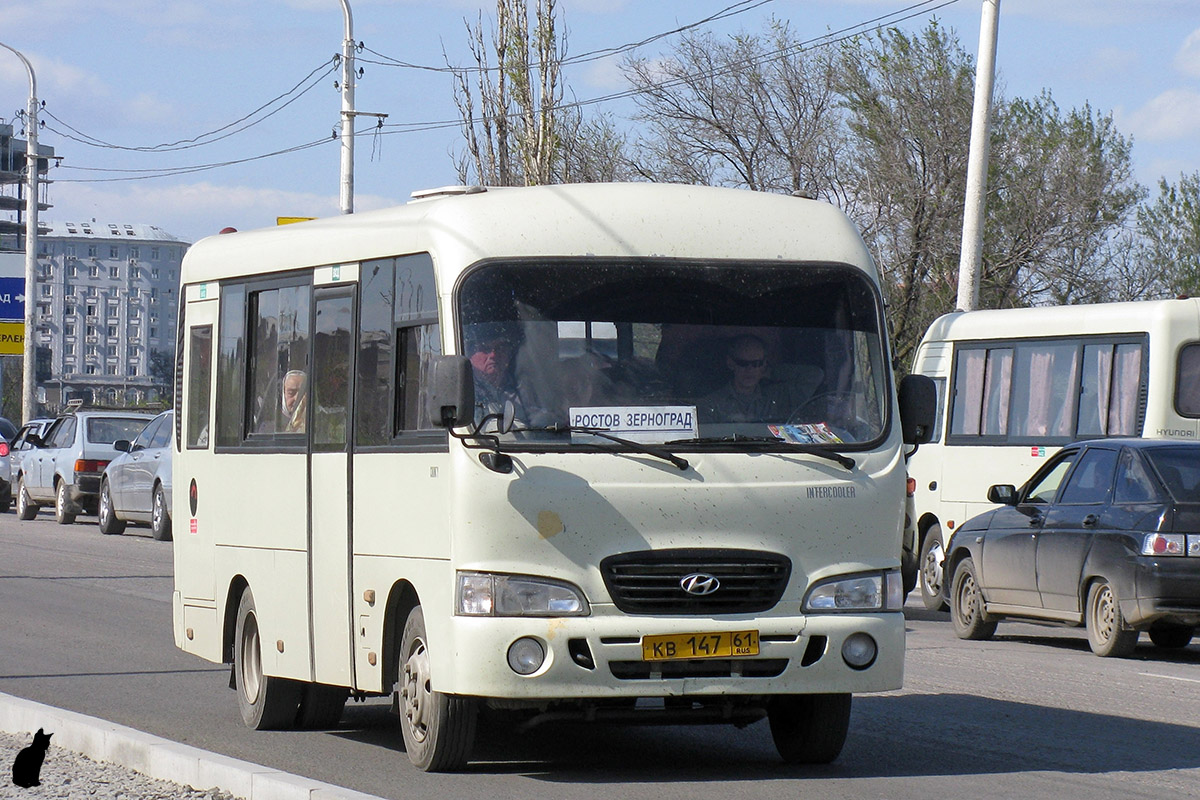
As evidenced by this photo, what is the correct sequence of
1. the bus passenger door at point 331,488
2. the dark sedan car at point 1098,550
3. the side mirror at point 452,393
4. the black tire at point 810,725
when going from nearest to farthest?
the side mirror at point 452,393, the black tire at point 810,725, the bus passenger door at point 331,488, the dark sedan car at point 1098,550

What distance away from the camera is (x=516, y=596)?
304 inches

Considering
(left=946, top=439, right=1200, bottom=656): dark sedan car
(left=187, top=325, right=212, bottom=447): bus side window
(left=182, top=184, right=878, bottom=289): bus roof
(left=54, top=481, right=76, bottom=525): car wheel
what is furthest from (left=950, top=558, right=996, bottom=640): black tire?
(left=54, top=481, right=76, bottom=525): car wheel

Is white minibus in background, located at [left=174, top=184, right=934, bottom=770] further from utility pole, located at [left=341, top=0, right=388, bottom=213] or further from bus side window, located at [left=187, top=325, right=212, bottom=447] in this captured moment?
utility pole, located at [left=341, top=0, right=388, bottom=213]

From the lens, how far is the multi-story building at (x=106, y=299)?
610ft

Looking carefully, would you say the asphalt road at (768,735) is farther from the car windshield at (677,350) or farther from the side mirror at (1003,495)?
the car windshield at (677,350)

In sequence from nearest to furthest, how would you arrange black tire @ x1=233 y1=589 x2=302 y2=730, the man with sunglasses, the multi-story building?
1. the man with sunglasses
2. black tire @ x1=233 y1=589 x2=302 y2=730
3. the multi-story building

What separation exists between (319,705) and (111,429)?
23.6 metres

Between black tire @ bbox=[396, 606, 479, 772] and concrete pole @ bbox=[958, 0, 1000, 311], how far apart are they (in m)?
18.5

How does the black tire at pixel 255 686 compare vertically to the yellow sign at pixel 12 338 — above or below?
below

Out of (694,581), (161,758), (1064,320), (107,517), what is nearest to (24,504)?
(107,517)

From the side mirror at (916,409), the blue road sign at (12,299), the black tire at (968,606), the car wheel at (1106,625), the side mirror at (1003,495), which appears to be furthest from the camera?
the blue road sign at (12,299)

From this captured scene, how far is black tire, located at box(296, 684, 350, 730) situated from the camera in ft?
32.7

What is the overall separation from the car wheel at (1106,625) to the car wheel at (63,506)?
21.9 metres

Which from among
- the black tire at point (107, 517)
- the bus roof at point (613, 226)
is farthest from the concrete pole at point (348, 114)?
the bus roof at point (613, 226)
